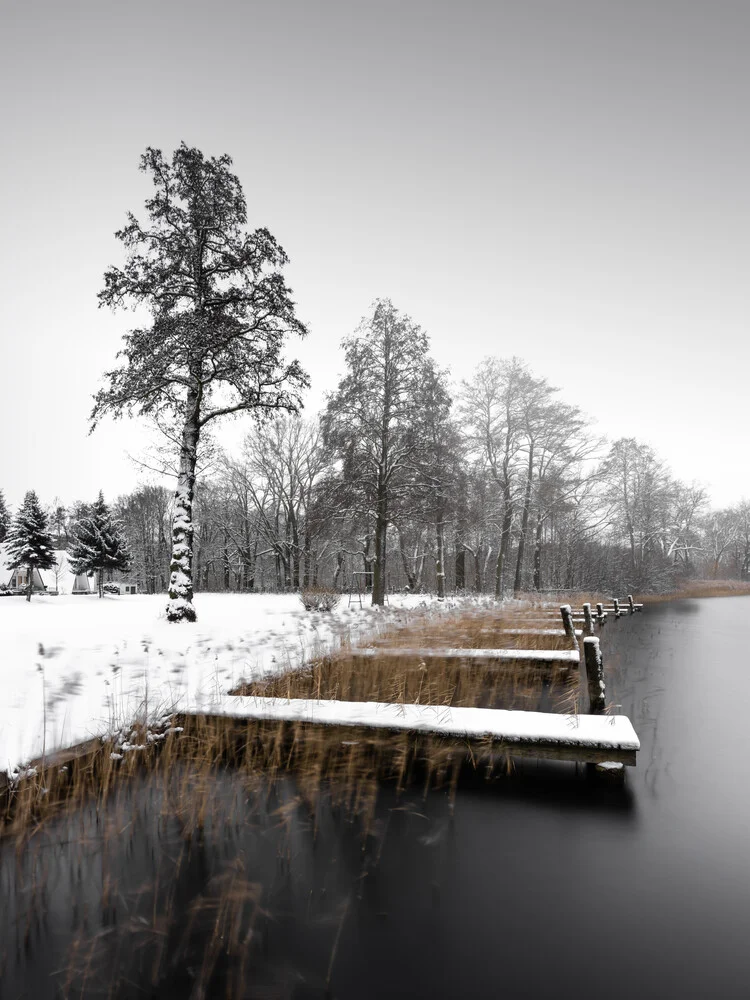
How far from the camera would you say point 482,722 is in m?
5.34

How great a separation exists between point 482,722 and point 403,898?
6.87 feet

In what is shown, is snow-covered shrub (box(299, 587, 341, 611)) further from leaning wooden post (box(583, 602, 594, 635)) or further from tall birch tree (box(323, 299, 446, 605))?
leaning wooden post (box(583, 602, 594, 635))

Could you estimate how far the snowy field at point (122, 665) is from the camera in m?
5.31

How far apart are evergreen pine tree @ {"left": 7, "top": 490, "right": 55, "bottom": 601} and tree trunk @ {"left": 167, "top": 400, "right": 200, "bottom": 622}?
80.1 feet

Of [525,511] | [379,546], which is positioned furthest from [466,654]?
[525,511]

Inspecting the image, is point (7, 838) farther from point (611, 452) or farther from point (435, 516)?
point (611, 452)

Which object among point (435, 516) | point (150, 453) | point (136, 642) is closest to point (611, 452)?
point (435, 516)

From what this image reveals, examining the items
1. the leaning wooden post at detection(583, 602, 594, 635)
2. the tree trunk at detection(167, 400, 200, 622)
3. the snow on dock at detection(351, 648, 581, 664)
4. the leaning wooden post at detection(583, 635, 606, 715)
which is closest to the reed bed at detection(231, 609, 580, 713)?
the snow on dock at detection(351, 648, 581, 664)

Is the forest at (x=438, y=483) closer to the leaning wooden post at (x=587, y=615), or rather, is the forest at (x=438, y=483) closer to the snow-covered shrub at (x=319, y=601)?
the snow-covered shrub at (x=319, y=601)

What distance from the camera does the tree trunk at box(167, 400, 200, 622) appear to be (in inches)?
498

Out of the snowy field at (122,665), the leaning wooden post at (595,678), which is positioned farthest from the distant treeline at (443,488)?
the leaning wooden post at (595,678)

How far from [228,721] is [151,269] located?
12136mm

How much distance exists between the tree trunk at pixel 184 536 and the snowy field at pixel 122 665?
510mm

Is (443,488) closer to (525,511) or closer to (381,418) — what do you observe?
(381,418)
